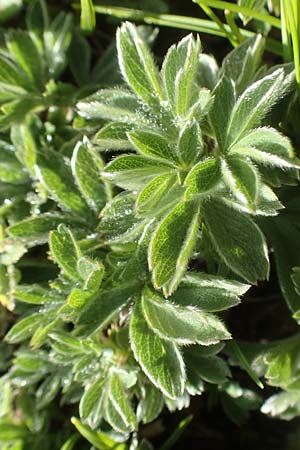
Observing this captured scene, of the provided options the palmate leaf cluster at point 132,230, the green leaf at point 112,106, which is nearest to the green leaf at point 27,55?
the palmate leaf cluster at point 132,230

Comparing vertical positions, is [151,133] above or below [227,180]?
above

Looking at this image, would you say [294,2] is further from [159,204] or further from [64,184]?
[64,184]

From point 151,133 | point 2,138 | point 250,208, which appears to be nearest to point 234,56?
point 151,133

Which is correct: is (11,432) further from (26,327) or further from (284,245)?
(284,245)

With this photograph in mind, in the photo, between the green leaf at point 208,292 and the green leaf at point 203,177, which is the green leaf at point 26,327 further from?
the green leaf at point 203,177

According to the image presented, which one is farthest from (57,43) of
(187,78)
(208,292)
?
(208,292)
